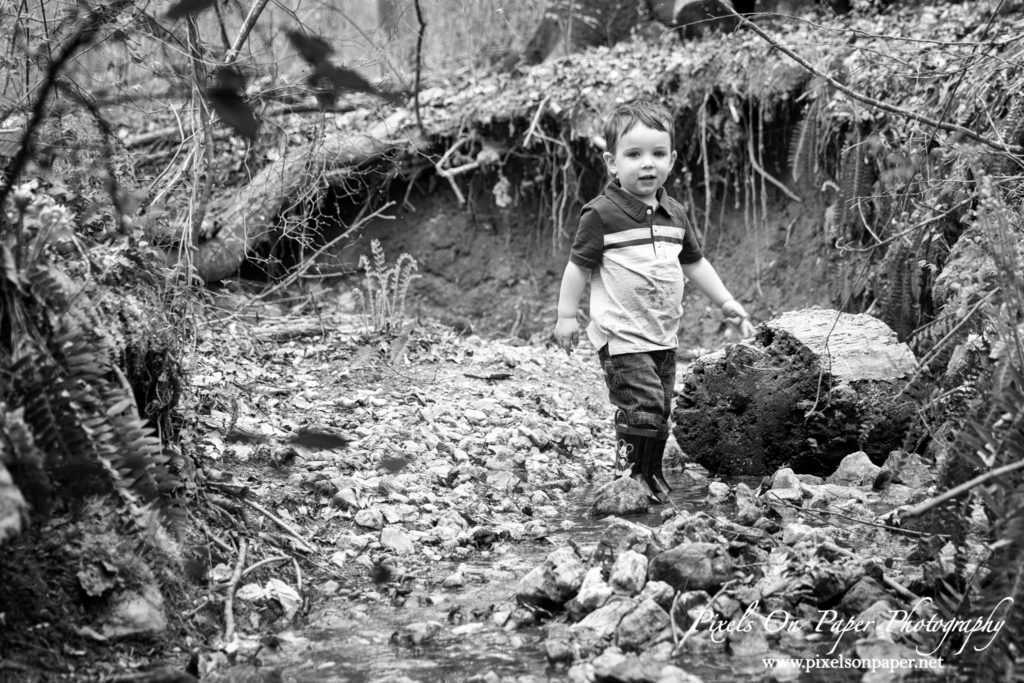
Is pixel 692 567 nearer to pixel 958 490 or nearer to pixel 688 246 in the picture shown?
pixel 958 490

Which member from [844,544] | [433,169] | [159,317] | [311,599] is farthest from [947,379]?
[433,169]

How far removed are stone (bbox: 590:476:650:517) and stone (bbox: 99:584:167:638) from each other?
1.80 metres

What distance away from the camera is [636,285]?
3988 millimetres

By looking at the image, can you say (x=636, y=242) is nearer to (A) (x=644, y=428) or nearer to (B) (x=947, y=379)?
(A) (x=644, y=428)

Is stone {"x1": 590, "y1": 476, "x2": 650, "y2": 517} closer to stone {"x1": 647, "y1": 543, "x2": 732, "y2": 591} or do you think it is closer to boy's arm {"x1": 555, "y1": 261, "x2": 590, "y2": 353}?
boy's arm {"x1": 555, "y1": 261, "x2": 590, "y2": 353}

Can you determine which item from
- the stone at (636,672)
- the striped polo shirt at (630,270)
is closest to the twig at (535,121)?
the striped polo shirt at (630,270)

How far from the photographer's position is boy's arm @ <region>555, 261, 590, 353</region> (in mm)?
4043

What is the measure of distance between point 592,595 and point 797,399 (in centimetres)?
202

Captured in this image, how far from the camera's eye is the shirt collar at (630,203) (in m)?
4.05

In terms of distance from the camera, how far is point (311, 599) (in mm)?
2629

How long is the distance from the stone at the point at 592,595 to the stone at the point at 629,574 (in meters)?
0.03

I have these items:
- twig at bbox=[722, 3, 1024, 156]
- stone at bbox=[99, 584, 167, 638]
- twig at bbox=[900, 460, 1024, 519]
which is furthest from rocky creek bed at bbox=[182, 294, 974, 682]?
twig at bbox=[722, 3, 1024, 156]

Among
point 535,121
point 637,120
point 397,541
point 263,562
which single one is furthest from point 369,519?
point 535,121

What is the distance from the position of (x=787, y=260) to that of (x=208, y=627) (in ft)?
20.6
